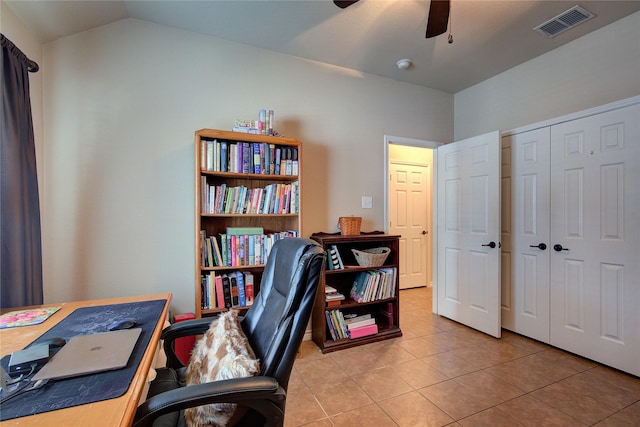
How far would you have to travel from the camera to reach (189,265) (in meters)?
2.34

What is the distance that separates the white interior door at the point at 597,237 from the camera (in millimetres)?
2057

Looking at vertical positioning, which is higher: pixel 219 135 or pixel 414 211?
pixel 219 135

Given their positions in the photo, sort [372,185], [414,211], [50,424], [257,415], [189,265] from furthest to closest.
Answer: [414,211]
[372,185]
[189,265]
[257,415]
[50,424]

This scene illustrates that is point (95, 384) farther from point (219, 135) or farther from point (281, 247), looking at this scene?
point (219, 135)

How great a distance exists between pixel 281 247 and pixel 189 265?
4.63 ft

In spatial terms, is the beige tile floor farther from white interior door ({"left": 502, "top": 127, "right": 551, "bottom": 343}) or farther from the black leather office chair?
the black leather office chair

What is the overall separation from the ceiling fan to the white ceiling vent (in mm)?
1178

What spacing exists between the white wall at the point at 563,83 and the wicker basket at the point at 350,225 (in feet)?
6.51

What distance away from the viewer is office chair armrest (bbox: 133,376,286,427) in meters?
0.79

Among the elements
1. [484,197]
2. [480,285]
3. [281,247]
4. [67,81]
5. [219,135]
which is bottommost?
[480,285]

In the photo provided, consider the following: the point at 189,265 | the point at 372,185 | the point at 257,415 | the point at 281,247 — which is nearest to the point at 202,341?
the point at 257,415

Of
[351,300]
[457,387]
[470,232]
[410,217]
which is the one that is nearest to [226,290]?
[351,300]

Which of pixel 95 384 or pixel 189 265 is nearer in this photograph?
pixel 95 384

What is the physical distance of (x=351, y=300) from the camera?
2.79 meters
